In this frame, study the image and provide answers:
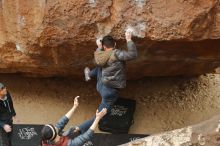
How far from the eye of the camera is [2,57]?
21.6ft

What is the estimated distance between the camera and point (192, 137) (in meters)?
4.57

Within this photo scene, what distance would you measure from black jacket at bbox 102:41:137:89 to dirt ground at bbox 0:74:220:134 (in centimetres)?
181

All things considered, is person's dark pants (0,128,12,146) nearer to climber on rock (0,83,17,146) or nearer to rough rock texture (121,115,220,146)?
climber on rock (0,83,17,146)

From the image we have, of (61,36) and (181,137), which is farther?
(61,36)

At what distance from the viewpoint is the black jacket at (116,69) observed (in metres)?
5.36

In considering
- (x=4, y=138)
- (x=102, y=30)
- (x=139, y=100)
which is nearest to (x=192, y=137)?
(x=102, y=30)

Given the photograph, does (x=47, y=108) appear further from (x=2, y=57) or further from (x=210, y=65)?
(x=210, y=65)

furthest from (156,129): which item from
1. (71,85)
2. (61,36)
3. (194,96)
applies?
(61,36)

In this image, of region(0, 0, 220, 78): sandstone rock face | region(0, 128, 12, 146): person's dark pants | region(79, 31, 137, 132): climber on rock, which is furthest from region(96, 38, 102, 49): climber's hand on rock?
region(0, 128, 12, 146): person's dark pants

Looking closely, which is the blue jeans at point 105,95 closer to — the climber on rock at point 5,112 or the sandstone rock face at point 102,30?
the sandstone rock face at point 102,30

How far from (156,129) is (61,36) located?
228cm

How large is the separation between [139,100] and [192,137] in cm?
298

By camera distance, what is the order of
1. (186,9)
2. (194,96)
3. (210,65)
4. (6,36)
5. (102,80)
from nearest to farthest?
(186,9) < (102,80) < (6,36) < (210,65) < (194,96)

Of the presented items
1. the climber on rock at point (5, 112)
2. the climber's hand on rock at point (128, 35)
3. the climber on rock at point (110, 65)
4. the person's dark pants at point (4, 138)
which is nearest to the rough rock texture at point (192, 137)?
the climber on rock at point (110, 65)
